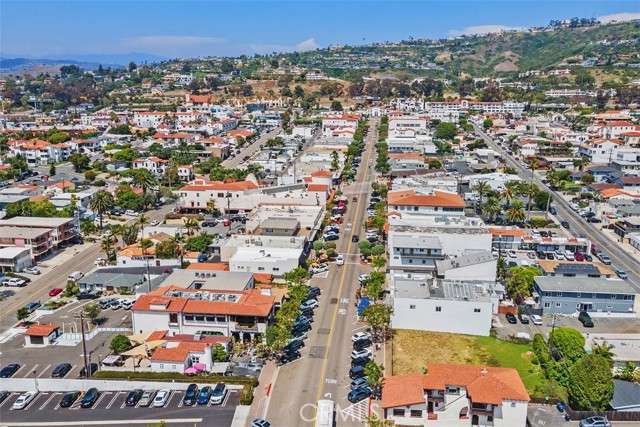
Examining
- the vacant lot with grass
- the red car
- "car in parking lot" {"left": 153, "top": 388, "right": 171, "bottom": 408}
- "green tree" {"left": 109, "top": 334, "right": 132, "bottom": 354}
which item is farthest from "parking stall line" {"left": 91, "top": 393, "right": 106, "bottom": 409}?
the red car

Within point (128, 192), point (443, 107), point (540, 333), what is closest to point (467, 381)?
point (540, 333)

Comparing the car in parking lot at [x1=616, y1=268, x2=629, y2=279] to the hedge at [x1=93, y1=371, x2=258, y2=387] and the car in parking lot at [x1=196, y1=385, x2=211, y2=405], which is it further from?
the car in parking lot at [x1=196, y1=385, x2=211, y2=405]

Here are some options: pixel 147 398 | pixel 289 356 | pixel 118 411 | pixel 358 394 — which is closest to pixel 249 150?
pixel 289 356

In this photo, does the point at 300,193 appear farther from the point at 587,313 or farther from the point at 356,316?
the point at 587,313

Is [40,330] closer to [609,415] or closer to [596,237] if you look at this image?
[609,415]

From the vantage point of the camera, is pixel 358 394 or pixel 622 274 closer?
pixel 358 394

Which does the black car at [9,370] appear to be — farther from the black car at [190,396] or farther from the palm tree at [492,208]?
the palm tree at [492,208]

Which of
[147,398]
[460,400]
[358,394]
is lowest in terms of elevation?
[147,398]
